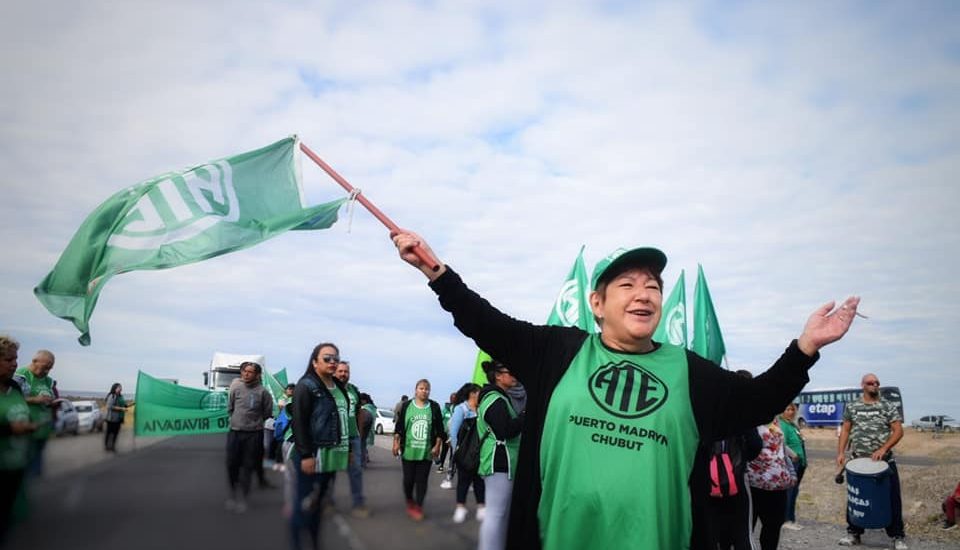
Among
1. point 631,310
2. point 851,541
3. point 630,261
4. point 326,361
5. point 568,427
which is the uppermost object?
point 630,261

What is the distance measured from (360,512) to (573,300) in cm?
1186

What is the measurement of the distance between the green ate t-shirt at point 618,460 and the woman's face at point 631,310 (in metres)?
0.15

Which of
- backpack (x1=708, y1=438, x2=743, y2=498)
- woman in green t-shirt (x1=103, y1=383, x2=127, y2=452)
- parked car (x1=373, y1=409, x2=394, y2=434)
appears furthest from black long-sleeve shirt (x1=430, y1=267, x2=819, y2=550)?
backpack (x1=708, y1=438, x2=743, y2=498)

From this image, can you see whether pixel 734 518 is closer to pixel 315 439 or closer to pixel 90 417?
pixel 315 439

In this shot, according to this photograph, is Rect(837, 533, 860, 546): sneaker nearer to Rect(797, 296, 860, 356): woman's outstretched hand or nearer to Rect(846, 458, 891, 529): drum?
Rect(846, 458, 891, 529): drum

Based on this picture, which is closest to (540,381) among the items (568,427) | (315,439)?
(568,427)

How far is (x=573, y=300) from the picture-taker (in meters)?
14.0

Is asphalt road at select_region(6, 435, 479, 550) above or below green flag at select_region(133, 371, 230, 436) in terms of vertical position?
below

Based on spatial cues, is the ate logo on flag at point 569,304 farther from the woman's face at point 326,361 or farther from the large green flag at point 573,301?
the woman's face at point 326,361

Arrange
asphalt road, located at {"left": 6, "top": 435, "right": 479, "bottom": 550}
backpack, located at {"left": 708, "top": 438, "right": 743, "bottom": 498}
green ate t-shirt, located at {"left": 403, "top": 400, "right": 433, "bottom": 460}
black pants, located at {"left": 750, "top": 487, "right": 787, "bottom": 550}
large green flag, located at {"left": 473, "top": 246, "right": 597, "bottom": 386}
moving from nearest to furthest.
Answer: asphalt road, located at {"left": 6, "top": 435, "right": 479, "bottom": 550} → green ate t-shirt, located at {"left": 403, "top": 400, "right": 433, "bottom": 460} → backpack, located at {"left": 708, "top": 438, "right": 743, "bottom": 498} → black pants, located at {"left": 750, "top": 487, "right": 787, "bottom": 550} → large green flag, located at {"left": 473, "top": 246, "right": 597, "bottom": 386}

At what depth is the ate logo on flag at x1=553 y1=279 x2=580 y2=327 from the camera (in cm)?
1352

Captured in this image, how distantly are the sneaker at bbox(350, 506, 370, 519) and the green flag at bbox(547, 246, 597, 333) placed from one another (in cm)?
1098

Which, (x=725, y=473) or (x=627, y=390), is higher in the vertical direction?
(x=627, y=390)

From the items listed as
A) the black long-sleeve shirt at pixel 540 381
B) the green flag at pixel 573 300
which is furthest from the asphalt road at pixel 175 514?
the green flag at pixel 573 300
